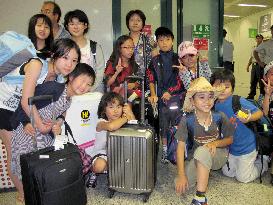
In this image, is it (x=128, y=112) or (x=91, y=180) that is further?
(x=128, y=112)

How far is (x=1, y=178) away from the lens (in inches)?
107

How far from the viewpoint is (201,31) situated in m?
5.96

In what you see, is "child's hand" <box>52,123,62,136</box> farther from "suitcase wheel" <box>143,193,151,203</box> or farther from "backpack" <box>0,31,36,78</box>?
"suitcase wheel" <box>143,193,151,203</box>

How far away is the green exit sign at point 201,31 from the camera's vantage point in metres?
5.89

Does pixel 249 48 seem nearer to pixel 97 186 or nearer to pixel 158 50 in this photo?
pixel 158 50

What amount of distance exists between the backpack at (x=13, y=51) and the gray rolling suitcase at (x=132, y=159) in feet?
2.98

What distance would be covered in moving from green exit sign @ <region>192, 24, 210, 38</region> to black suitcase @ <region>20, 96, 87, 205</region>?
177 inches

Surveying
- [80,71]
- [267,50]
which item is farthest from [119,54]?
[267,50]

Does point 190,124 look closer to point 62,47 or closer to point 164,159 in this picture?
point 164,159

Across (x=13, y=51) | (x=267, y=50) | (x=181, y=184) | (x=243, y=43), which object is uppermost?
(x=243, y=43)

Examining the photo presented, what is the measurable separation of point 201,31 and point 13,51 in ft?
15.1

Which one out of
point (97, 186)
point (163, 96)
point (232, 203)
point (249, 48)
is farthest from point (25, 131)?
point (249, 48)

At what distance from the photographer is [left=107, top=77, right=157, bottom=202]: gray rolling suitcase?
7.95ft

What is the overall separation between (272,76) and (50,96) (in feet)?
7.46
